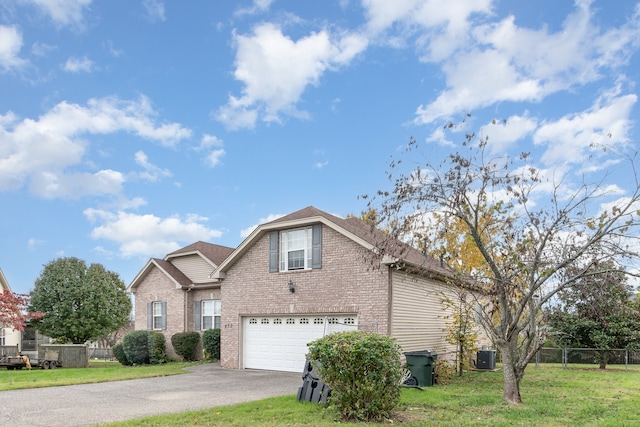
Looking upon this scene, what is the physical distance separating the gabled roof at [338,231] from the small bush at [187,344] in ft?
15.2

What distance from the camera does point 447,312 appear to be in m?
19.0

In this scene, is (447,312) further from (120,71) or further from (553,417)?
(120,71)

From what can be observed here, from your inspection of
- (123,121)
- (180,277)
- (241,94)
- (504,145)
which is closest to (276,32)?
(241,94)

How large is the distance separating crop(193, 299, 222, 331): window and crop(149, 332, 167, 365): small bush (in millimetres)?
1859

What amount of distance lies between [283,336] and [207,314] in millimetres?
6670

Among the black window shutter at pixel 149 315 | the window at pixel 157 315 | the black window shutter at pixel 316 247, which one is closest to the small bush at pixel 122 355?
the black window shutter at pixel 149 315

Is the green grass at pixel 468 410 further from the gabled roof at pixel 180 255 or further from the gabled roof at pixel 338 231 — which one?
the gabled roof at pixel 180 255

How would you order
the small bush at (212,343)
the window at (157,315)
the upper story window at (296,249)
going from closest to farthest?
the upper story window at (296,249) → the small bush at (212,343) → the window at (157,315)

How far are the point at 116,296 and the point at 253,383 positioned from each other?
21091mm

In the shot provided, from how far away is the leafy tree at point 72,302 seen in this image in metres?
29.3

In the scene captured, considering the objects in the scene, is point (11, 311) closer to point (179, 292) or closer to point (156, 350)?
point (156, 350)

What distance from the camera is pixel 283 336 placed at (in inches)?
696

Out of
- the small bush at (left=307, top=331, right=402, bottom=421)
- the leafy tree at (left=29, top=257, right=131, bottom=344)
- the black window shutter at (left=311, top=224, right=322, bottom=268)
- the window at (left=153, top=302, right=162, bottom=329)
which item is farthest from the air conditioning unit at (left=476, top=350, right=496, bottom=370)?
the leafy tree at (left=29, top=257, right=131, bottom=344)

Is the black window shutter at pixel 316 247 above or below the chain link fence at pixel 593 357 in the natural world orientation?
above
